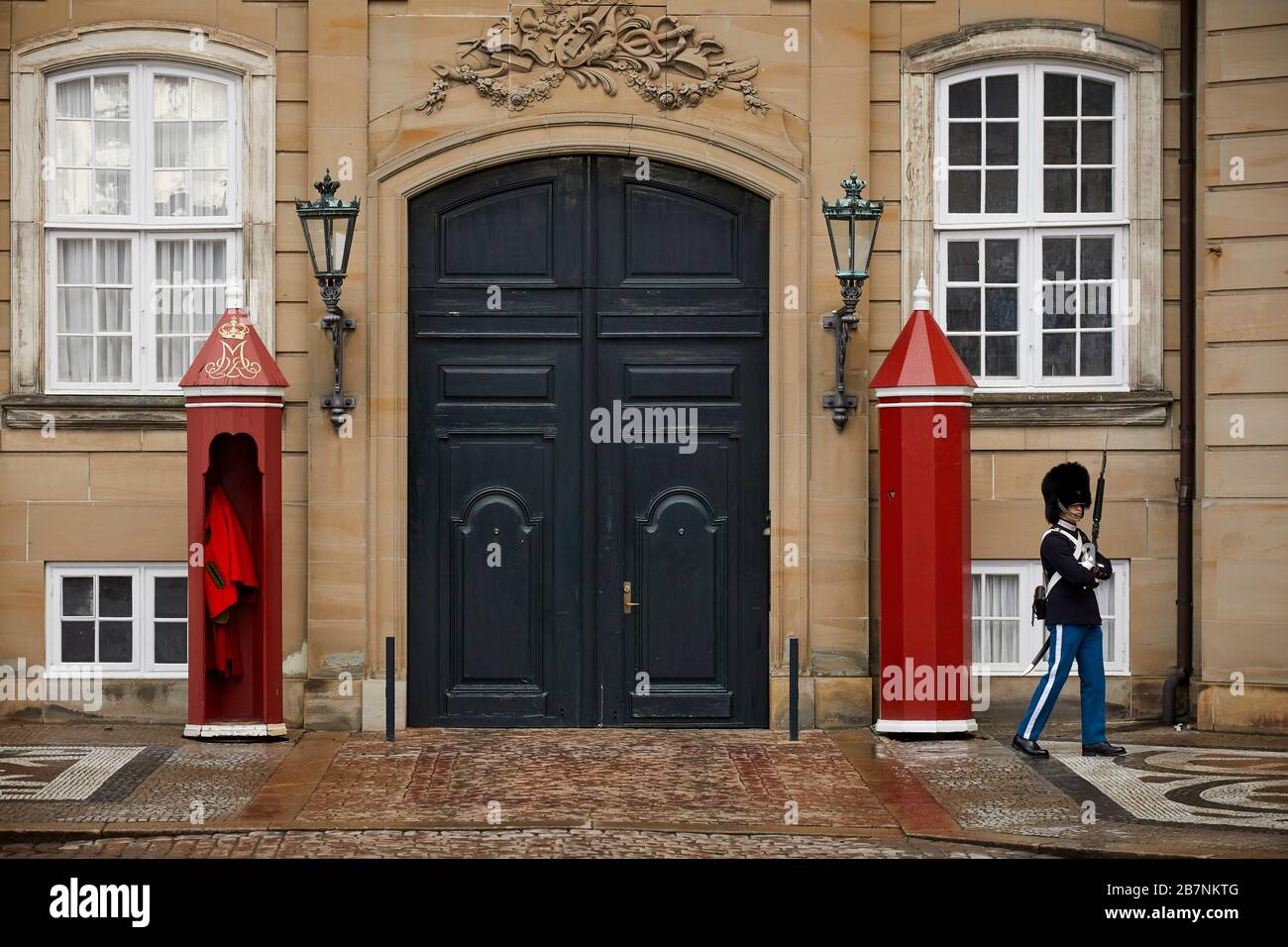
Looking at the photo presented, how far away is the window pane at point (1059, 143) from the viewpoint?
13219 millimetres

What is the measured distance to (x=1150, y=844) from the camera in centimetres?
927

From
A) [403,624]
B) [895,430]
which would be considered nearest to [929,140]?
[895,430]

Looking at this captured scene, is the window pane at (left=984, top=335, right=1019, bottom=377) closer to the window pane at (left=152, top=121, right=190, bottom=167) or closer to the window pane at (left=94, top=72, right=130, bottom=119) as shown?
the window pane at (left=152, top=121, right=190, bottom=167)

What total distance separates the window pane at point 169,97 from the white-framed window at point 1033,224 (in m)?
5.33

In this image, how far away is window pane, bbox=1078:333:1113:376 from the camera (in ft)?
43.5

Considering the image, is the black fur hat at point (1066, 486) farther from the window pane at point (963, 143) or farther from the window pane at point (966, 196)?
the window pane at point (963, 143)

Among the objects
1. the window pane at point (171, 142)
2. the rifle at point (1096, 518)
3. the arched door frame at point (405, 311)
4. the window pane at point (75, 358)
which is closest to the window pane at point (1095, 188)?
the rifle at point (1096, 518)

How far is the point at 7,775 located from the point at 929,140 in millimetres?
7416

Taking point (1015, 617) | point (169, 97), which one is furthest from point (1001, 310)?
point (169, 97)

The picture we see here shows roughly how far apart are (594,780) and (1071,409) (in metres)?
4.47

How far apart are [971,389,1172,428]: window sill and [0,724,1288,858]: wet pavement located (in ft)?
7.05

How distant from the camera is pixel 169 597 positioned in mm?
13234

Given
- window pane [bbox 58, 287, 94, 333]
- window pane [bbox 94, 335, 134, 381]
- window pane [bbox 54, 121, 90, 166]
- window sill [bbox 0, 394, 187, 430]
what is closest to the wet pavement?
window sill [bbox 0, 394, 187, 430]

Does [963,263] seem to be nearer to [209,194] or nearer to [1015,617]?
[1015,617]
